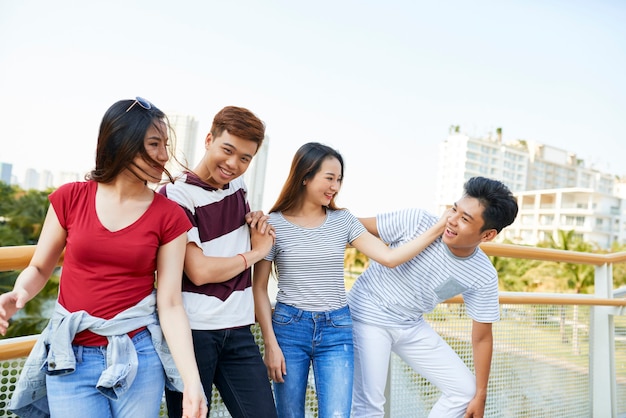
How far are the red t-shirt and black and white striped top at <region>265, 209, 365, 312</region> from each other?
25.2 inches

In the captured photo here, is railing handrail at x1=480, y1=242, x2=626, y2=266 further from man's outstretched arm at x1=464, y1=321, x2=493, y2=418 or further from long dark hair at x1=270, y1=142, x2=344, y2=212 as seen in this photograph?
long dark hair at x1=270, y1=142, x2=344, y2=212

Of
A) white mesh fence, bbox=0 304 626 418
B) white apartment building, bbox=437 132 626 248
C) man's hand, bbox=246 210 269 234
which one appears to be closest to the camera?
man's hand, bbox=246 210 269 234

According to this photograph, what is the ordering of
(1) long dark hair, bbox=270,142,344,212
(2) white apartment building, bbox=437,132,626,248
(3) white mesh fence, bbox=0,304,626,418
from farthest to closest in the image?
(2) white apartment building, bbox=437,132,626,248 < (3) white mesh fence, bbox=0,304,626,418 < (1) long dark hair, bbox=270,142,344,212

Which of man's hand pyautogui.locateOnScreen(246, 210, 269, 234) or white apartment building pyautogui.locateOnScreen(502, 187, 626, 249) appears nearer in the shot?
man's hand pyautogui.locateOnScreen(246, 210, 269, 234)

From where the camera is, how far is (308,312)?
209 cm

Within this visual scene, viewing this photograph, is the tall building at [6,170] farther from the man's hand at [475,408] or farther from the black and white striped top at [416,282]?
the man's hand at [475,408]

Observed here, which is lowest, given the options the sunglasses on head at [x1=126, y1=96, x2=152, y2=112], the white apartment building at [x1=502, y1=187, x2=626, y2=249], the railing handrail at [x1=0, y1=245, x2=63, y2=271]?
the white apartment building at [x1=502, y1=187, x2=626, y2=249]

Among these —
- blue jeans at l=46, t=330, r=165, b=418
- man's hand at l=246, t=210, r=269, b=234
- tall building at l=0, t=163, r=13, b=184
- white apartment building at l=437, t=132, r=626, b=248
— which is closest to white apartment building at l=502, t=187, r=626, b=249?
white apartment building at l=437, t=132, r=626, b=248

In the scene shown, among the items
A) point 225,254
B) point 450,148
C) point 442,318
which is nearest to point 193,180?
point 225,254

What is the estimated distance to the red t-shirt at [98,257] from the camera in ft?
4.86

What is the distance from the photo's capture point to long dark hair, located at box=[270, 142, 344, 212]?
2.25 meters

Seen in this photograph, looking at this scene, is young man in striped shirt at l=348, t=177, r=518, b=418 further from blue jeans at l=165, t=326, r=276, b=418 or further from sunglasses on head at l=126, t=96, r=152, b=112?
sunglasses on head at l=126, t=96, r=152, b=112

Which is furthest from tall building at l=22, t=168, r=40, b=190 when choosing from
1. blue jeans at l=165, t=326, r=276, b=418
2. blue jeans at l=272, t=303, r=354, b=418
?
blue jeans at l=165, t=326, r=276, b=418

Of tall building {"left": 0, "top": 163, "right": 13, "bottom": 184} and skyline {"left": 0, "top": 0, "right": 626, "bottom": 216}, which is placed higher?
skyline {"left": 0, "top": 0, "right": 626, "bottom": 216}
